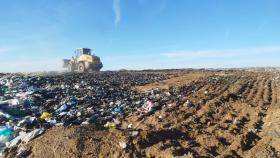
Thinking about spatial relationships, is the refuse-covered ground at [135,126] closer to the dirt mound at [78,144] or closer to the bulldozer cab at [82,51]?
the dirt mound at [78,144]

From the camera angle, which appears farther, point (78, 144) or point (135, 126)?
point (135, 126)

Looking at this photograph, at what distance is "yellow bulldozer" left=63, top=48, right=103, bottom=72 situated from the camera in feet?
123

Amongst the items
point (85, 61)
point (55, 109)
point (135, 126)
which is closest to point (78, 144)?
point (135, 126)

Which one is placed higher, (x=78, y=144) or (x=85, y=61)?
(x=85, y=61)

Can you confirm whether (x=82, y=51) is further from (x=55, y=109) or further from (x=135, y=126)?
(x=135, y=126)

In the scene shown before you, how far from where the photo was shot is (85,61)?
3797 cm

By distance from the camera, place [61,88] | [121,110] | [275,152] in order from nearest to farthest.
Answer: [275,152] < [121,110] < [61,88]

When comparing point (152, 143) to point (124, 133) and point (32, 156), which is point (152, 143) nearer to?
point (124, 133)

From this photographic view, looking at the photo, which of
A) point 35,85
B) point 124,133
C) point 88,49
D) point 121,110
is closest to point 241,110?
point 121,110

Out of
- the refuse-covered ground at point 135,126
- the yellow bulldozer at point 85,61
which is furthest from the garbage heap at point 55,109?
the yellow bulldozer at point 85,61

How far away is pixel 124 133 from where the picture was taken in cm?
809

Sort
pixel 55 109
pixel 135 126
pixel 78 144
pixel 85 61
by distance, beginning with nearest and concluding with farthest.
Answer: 1. pixel 78 144
2. pixel 135 126
3. pixel 55 109
4. pixel 85 61

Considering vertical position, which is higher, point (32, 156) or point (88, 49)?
point (88, 49)

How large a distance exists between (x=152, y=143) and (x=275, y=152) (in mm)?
2436
